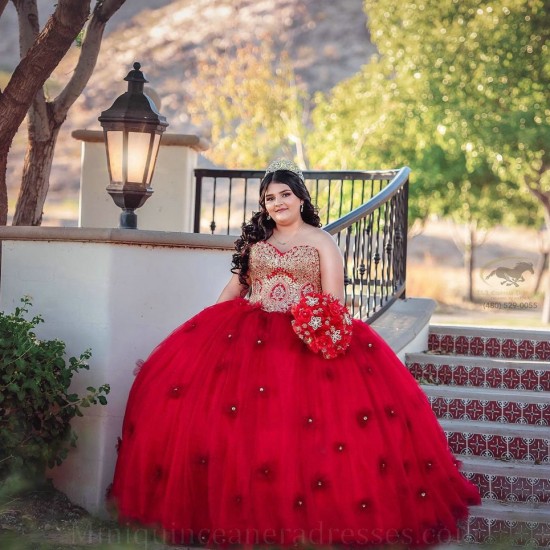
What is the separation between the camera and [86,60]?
782cm

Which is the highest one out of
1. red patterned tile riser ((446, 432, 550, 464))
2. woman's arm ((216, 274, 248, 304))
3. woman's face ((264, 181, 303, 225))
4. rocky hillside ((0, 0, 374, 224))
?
rocky hillside ((0, 0, 374, 224))

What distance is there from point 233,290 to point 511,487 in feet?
6.78

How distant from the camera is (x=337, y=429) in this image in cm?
457

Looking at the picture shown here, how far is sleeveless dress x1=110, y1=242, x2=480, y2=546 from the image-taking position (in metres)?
4.49

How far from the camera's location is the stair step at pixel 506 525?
5383 mm

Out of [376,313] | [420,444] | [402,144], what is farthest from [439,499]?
[402,144]

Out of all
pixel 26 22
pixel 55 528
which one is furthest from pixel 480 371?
pixel 26 22

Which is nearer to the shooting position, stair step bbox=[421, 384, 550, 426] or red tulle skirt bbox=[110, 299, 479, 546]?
red tulle skirt bbox=[110, 299, 479, 546]

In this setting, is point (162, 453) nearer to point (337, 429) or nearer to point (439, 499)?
Result: point (337, 429)

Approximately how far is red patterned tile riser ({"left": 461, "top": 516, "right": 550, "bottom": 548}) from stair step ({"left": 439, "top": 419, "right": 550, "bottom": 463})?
801 millimetres

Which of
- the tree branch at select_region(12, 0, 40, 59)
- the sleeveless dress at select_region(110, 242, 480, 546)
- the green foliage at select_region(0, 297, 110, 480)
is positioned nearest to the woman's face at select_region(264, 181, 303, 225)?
the sleeveless dress at select_region(110, 242, 480, 546)

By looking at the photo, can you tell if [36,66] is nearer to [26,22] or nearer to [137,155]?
[137,155]

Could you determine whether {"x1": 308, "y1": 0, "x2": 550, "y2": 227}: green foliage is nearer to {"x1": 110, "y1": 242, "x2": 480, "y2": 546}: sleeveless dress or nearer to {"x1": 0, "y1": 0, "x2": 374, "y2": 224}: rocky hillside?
{"x1": 110, "y1": 242, "x2": 480, "y2": 546}: sleeveless dress

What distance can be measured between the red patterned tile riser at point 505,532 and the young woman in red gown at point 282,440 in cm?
43
